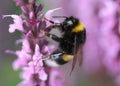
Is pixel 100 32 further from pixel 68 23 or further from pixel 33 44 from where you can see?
pixel 33 44

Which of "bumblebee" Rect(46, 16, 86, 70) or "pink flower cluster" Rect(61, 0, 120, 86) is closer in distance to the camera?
"bumblebee" Rect(46, 16, 86, 70)

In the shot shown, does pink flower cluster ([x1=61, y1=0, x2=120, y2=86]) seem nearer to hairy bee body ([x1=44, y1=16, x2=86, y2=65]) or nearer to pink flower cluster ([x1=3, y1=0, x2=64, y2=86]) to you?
hairy bee body ([x1=44, y1=16, x2=86, y2=65])

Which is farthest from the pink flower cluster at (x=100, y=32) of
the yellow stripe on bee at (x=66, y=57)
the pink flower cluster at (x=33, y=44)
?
the pink flower cluster at (x=33, y=44)

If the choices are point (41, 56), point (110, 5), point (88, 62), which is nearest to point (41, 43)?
point (41, 56)

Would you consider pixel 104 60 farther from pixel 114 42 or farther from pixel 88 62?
pixel 88 62

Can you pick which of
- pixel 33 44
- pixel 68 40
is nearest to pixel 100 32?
pixel 68 40

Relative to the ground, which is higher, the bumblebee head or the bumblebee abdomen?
the bumblebee head

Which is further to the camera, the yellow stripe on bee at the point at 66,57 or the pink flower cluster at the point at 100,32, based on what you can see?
the pink flower cluster at the point at 100,32

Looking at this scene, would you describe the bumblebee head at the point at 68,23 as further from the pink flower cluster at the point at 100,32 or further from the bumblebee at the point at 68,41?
the pink flower cluster at the point at 100,32

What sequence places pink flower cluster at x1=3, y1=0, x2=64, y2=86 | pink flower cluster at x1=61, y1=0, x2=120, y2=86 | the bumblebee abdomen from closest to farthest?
pink flower cluster at x1=3, y1=0, x2=64, y2=86 → the bumblebee abdomen → pink flower cluster at x1=61, y1=0, x2=120, y2=86

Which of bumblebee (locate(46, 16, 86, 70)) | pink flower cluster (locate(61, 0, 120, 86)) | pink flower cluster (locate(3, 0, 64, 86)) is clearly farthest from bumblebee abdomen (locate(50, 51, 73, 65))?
pink flower cluster (locate(61, 0, 120, 86))

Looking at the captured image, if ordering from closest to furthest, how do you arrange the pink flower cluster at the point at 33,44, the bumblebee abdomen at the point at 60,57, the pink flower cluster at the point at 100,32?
the pink flower cluster at the point at 33,44 → the bumblebee abdomen at the point at 60,57 → the pink flower cluster at the point at 100,32
